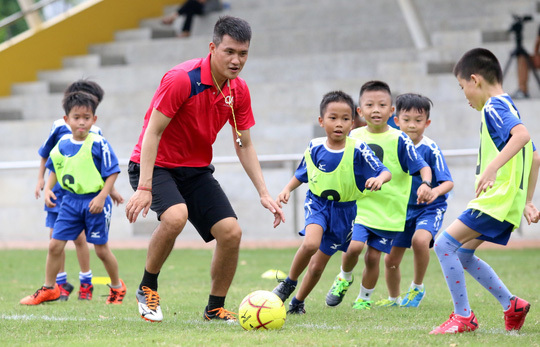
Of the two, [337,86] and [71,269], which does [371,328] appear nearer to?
[71,269]

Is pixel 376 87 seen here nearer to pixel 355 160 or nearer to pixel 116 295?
pixel 355 160

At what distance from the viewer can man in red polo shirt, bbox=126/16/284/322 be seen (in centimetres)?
567

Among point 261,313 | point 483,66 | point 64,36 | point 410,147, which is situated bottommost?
point 261,313

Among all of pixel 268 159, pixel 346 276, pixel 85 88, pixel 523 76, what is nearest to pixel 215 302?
pixel 346 276

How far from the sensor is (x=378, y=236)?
23.1 feet

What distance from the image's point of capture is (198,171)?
19.8ft

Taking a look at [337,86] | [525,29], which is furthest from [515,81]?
[337,86]

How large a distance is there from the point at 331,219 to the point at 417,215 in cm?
112

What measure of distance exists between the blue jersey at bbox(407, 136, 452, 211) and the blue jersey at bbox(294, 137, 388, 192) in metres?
0.83

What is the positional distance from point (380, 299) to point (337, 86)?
9.92 meters

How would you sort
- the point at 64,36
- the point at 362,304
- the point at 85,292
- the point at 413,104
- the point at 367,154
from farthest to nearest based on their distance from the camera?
1. the point at 64,36
2. the point at 85,292
3. the point at 413,104
4. the point at 362,304
5. the point at 367,154

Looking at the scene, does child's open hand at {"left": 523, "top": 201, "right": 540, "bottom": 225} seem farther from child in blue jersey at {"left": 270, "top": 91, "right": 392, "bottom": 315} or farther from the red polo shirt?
the red polo shirt

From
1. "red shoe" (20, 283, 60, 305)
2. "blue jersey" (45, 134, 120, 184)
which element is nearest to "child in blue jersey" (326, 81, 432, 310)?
"blue jersey" (45, 134, 120, 184)

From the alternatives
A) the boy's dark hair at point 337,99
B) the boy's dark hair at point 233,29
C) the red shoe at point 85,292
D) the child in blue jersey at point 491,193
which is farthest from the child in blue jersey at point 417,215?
the red shoe at point 85,292
